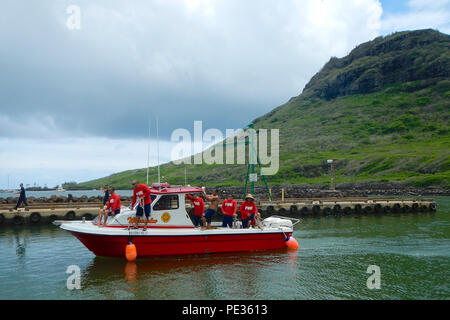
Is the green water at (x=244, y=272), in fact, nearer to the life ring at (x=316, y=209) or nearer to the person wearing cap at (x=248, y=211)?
the person wearing cap at (x=248, y=211)

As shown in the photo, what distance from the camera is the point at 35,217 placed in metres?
24.7

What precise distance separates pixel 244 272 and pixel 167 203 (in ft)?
12.9

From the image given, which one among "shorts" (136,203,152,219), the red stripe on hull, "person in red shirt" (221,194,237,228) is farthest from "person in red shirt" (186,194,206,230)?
"shorts" (136,203,152,219)

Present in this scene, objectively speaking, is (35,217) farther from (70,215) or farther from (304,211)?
(304,211)

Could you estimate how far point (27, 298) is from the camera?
31.5 ft

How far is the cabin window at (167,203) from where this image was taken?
13289 mm

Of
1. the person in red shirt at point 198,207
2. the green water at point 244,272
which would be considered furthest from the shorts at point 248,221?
the person in red shirt at point 198,207

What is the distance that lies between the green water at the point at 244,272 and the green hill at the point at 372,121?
61.8 m

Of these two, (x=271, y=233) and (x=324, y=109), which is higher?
(x=324, y=109)

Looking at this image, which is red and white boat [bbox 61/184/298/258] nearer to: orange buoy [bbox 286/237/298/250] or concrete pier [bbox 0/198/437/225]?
orange buoy [bbox 286/237/298/250]

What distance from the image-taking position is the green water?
33.0 feet

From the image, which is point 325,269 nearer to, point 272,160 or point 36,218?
point 36,218
